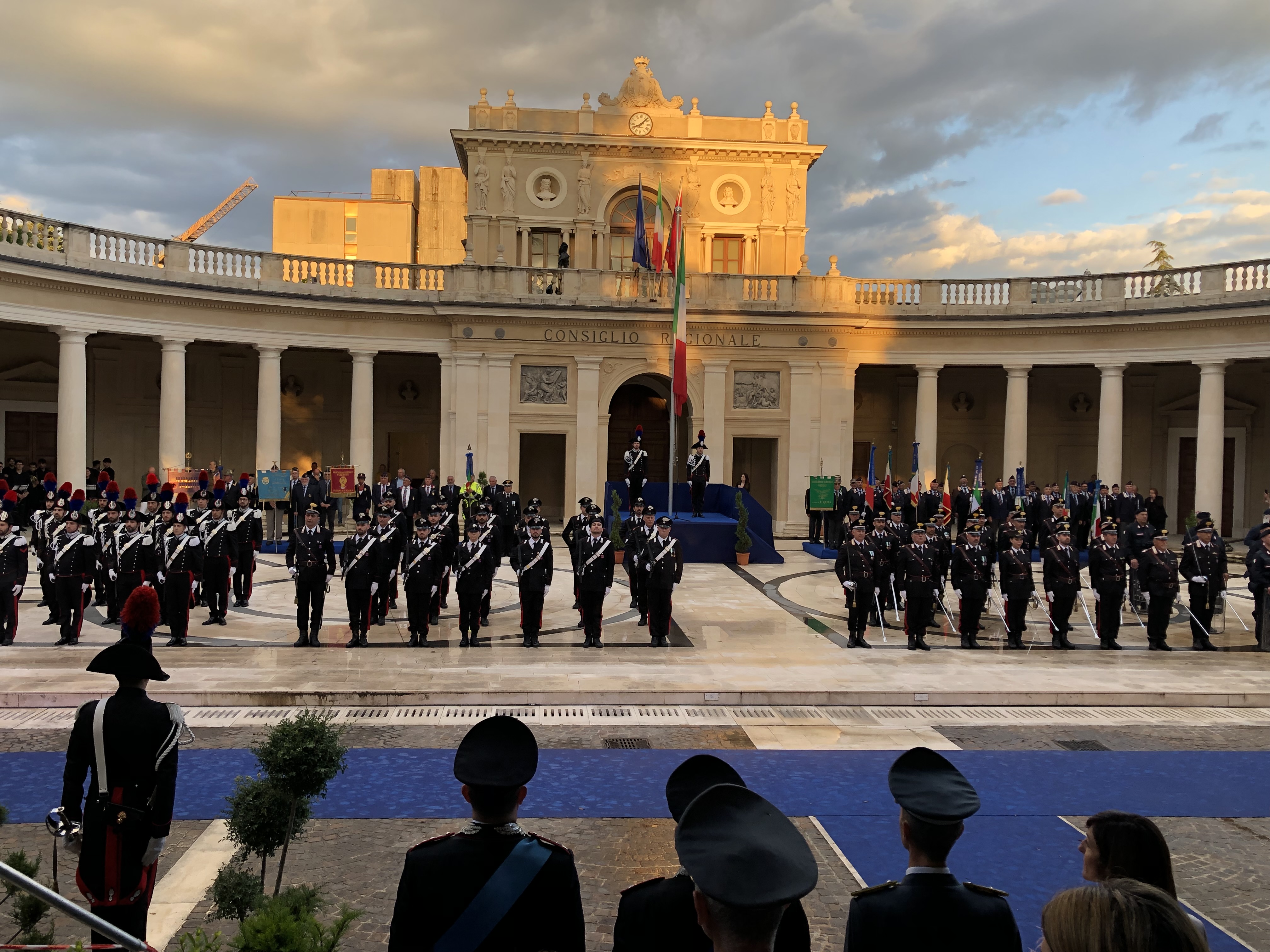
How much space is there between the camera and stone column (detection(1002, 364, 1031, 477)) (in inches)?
1120

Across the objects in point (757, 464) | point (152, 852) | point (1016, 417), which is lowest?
point (152, 852)

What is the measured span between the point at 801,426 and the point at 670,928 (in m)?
26.7

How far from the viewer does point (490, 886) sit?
10.00 feet

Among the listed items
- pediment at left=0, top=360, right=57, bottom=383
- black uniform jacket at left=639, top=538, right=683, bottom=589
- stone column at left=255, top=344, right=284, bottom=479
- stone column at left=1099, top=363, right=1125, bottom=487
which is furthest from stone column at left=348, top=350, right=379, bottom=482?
stone column at left=1099, top=363, right=1125, bottom=487

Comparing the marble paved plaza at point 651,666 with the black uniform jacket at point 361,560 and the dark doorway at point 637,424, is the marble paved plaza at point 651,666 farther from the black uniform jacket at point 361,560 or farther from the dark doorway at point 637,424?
the dark doorway at point 637,424

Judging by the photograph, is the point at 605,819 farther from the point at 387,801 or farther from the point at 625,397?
the point at 625,397

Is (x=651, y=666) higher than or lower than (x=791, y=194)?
lower

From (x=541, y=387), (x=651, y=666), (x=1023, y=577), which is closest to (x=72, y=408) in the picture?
(x=541, y=387)

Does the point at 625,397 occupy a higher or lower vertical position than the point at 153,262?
lower

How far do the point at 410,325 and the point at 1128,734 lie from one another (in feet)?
75.8

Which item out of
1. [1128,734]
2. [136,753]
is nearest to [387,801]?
[136,753]

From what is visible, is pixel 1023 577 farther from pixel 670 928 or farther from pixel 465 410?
pixel 465 410

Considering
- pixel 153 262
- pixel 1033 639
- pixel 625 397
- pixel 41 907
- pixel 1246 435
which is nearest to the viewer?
pixel 41 907

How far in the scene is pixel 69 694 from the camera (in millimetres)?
10312
